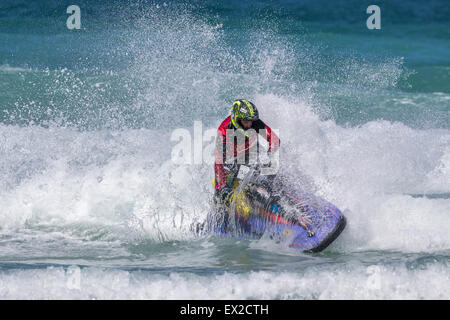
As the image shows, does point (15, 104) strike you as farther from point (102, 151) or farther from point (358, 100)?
point (358, 100)

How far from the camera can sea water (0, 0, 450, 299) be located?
17.4 ft

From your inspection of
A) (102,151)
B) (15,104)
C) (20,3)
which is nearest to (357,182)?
(102,151)

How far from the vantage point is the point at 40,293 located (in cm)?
506

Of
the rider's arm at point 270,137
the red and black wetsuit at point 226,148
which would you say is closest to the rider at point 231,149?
the red and black wetsuit at point 226,148

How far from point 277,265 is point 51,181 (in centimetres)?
385

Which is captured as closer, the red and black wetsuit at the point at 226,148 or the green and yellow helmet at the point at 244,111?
the green and yellow helmet at the point at 244,111

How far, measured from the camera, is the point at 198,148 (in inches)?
375

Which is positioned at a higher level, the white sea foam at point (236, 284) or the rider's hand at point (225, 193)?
the rider's hand at point (225, 193)

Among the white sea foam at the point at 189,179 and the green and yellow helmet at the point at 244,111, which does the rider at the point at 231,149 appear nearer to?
the green and yellow helmet at the point at 244,111

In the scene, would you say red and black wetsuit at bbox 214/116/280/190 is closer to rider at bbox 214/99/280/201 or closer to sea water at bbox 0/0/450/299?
rider at bbox 214/99/280/201

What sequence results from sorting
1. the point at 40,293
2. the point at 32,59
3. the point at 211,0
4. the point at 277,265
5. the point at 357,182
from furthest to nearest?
the point at 211,0 → the point at 32,59 → the point at 357,182 → the point at 277,265 → the point at 40,293

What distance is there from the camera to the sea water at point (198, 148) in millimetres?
5312

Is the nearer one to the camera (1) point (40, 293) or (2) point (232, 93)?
(1) point (40, 293)

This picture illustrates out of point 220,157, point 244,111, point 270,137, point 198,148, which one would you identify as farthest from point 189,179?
point 244,111
